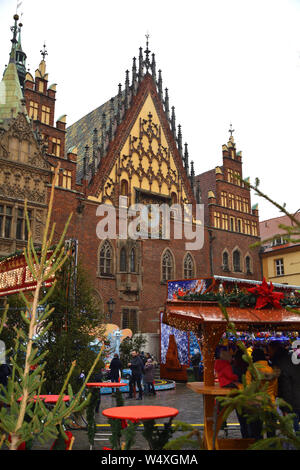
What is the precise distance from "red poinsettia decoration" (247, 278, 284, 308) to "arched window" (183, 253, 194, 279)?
68.4 ft

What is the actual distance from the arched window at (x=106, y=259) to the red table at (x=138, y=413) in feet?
58.8

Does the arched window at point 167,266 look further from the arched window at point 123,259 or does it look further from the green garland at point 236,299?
the green garland at point 236,299

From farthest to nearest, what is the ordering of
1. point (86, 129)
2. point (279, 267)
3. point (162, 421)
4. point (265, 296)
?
point (279, 267), point (86, 129), point (162, 421), point (265, 296)

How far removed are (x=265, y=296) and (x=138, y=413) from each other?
253cm

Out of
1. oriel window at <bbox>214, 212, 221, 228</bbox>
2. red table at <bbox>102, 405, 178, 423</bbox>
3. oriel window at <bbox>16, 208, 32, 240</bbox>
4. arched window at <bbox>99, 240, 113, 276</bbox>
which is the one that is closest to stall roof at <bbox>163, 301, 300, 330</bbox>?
red table at <bbox>102, 405, 178, 423</bbox>

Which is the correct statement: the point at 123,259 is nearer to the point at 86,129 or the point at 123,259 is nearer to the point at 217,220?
the point at 217,220

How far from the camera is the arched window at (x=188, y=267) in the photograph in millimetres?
27070

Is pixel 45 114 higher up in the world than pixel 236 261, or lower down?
higher up

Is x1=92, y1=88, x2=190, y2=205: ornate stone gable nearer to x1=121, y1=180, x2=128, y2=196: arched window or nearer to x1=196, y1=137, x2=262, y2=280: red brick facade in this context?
x1=121, y1=180, x2=128, y2=196: arched window

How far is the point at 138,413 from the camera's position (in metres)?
5.16

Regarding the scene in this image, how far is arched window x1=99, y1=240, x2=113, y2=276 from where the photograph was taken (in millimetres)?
23484

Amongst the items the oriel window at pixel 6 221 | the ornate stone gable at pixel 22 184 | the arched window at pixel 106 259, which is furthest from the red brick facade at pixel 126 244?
the oriel window at pixel 6 221

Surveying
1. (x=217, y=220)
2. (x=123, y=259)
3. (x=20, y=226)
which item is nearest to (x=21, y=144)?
(x=20, y=226)

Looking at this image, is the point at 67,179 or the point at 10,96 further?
the point at 67,179
